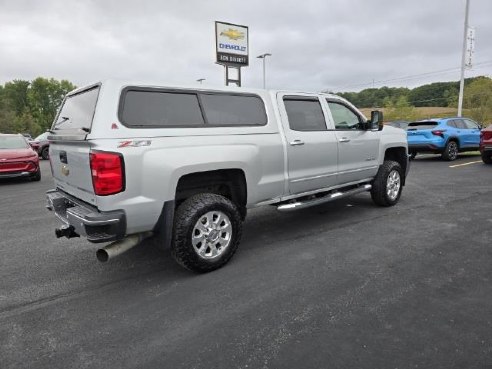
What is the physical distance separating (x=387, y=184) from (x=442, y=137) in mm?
7722

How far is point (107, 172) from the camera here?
312 cm

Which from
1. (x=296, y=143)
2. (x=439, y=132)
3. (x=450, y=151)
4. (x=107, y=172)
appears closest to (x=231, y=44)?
(x=439, y=132)

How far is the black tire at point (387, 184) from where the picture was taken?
6152 millimetres

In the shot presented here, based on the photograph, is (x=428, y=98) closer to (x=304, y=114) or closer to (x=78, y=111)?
(x=304, y=114)

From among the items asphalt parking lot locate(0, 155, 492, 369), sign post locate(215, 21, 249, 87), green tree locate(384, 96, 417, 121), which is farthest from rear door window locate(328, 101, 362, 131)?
green tree locate(384, 96, 417, 121)

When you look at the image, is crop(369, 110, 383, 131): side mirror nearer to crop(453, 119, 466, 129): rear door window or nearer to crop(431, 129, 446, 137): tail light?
crop(431, 129, 446, 137): tail light

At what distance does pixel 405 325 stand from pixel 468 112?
44928 millimetres

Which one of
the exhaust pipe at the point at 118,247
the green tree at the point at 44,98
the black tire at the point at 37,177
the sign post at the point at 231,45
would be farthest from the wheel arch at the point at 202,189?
the green tree at the point at 44,98

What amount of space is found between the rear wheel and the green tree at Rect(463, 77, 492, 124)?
28.1 meters

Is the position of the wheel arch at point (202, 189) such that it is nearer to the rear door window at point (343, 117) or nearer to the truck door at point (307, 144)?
the truck door at point (307, 144)

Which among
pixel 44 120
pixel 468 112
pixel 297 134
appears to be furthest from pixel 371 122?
pixel 44 120

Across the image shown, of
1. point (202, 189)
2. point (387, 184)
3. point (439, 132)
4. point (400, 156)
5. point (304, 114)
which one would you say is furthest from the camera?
point (439, 132)

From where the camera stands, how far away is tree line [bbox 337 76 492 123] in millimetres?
39344

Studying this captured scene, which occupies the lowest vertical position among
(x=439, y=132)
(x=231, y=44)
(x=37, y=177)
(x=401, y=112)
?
(x=37, y=177)
